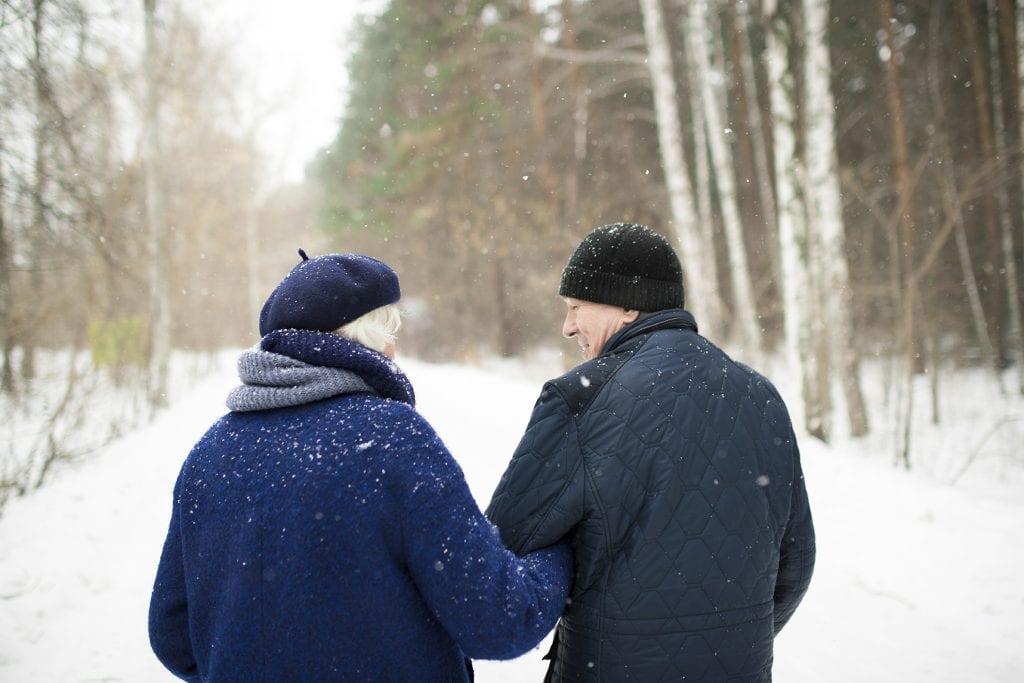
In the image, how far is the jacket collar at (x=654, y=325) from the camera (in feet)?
5.64

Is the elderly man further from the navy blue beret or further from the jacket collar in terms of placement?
the navy blue beret

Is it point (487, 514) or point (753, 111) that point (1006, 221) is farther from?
point (487, 514)

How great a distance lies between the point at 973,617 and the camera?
3.79m

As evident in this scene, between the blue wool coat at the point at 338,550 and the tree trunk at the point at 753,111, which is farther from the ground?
the tree trunk at the point at 753,111

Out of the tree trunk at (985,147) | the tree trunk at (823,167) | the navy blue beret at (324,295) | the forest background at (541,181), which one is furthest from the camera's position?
the tree trunk at (985,147)

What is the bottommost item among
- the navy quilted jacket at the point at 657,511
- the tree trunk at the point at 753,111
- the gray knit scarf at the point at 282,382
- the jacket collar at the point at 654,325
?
the navy quilted jacket at the point at 657,511

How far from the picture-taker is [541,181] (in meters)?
14.7

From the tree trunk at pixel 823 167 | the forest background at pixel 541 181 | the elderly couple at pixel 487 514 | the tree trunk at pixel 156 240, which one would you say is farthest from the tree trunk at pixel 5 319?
the tree trunk at pixel 823 167

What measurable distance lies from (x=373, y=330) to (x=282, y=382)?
0.88 feet

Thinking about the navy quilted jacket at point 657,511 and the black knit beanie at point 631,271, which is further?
the black knit beanie at point 631,271

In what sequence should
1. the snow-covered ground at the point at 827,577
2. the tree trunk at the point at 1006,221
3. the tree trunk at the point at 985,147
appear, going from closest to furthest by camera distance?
1. the snow-covered ground at the point at 827,577
2. the tree trunk at the point at 1006,221
3. the tree trunk at the point at 985,147

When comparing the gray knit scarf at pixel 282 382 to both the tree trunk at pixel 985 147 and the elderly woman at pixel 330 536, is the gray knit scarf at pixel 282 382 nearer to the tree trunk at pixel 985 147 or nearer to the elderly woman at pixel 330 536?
the elderly woman at pixel 330 536

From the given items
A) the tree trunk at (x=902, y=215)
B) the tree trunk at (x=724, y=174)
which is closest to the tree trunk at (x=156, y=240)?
the tree trunk at (x=724, y=174)

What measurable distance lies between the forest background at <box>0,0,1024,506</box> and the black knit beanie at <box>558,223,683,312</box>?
6.11 meters
